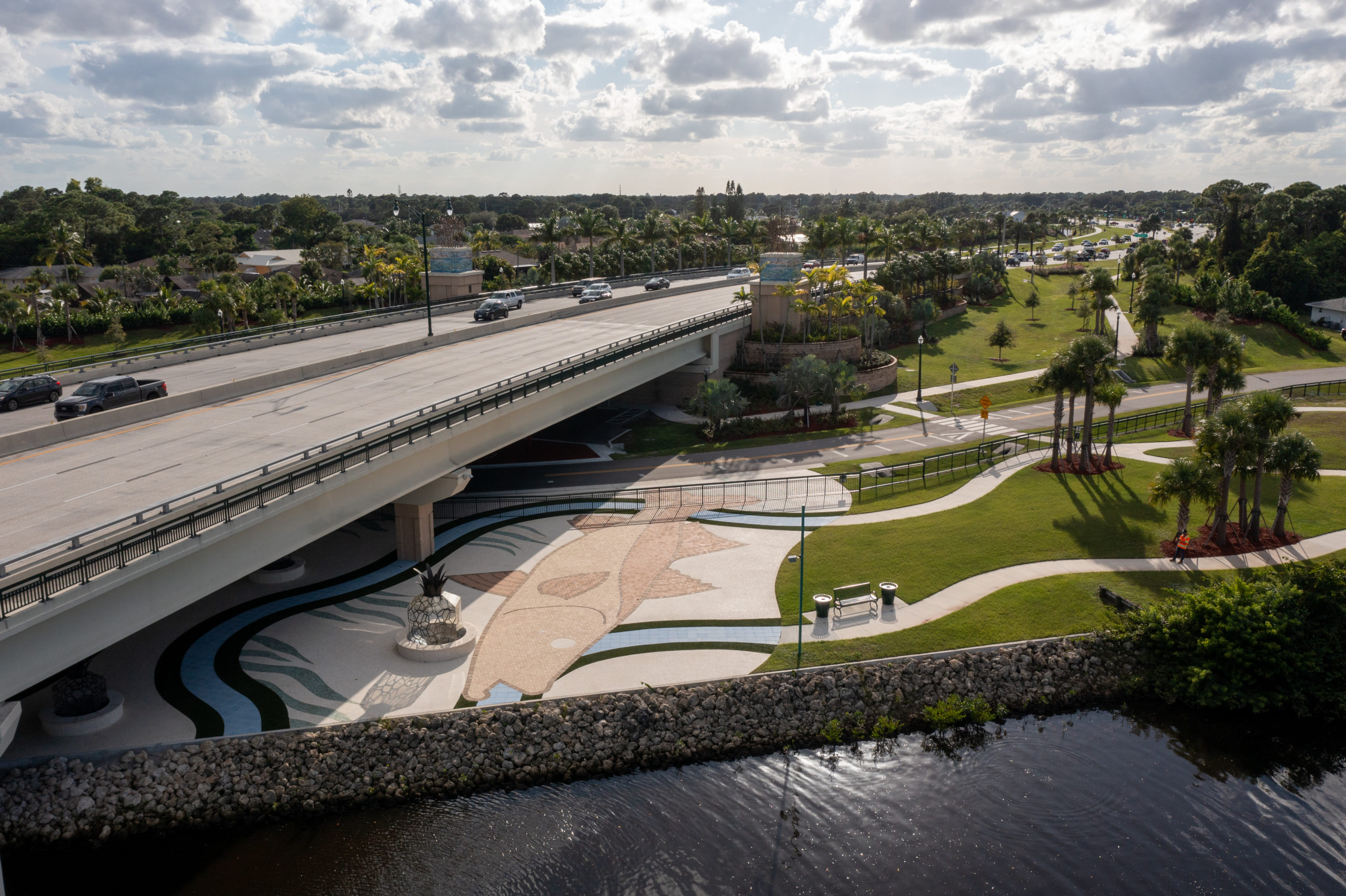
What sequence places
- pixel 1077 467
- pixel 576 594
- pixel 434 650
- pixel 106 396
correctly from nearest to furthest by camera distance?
pixel 434 650, pixel 576 594, pixel 106 396, pixel 1077 467

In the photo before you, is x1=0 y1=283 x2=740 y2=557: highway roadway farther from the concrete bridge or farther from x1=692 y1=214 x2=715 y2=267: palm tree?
x1=692 y1=214 x2=715 y2=267: palm tree

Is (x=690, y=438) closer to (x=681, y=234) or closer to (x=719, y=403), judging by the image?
(x=719, y=403)

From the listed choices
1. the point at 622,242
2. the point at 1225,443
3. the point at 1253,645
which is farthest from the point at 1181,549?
the point at 622,242

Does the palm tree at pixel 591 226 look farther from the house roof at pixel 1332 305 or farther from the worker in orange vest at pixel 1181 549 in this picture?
the worker in orange vest at pixel 1181 549

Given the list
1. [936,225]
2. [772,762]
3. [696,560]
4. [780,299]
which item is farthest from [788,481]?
[936,225]

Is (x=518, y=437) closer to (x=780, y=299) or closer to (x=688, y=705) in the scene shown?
(x=688, y=705)

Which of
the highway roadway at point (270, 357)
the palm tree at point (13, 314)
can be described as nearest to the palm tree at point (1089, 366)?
the highway roadway at point (270, 357)
